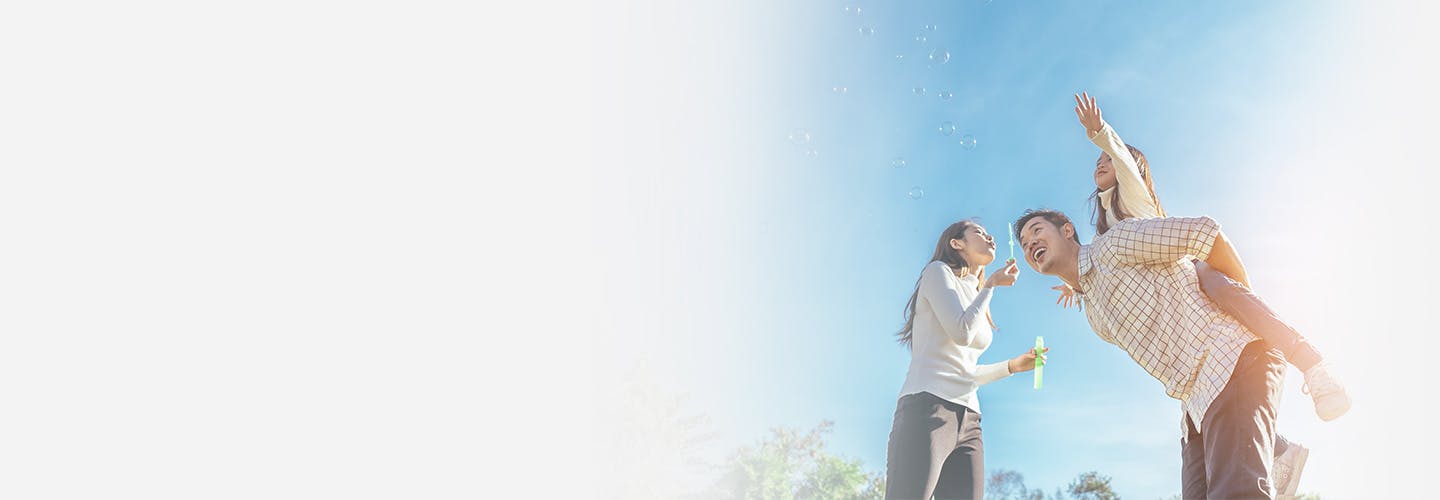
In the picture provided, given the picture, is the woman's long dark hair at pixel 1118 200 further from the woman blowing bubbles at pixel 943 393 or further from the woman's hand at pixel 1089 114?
the woman blowing bubbles at pixel 943 393

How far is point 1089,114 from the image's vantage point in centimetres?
172

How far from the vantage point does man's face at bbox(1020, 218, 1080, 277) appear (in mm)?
1778

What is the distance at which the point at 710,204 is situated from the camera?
36.9ft

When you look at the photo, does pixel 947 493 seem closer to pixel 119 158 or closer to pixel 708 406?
pixel 119 158

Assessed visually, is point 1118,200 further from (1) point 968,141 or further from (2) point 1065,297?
(1) point 968,141

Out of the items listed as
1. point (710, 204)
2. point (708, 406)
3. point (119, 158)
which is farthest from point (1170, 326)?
point (708, 406)

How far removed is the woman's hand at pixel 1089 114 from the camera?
171 centimetres

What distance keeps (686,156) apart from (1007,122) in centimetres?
440

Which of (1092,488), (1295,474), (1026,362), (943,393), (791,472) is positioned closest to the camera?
(1295,474)

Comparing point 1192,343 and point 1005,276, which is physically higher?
point 1005,276

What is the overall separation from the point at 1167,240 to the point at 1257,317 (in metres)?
0.18

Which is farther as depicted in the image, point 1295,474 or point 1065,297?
point 1065,297

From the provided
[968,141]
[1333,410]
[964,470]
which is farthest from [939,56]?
[1333,410]

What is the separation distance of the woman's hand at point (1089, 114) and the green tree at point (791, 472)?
10942 mm
